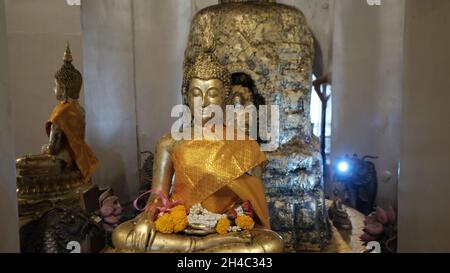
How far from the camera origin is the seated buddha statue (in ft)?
6.36

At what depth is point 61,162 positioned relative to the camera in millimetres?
3566

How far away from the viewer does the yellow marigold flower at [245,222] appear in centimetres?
208

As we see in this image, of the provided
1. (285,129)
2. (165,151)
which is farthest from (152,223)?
(285,129)

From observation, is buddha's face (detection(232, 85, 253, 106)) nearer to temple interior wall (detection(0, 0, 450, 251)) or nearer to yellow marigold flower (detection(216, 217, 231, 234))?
temple interior wall (detection(0, 0, 450, 251))

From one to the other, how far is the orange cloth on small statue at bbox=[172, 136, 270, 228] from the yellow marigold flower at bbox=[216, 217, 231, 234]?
212 mm

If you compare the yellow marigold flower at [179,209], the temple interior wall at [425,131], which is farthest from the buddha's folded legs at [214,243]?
the temple interior wall at [425,131]

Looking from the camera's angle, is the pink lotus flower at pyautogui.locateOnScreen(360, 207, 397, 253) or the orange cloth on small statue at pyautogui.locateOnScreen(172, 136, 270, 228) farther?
the pink lotus flower at pyautogui.locateOnScreen(360, 207, 397, 253)

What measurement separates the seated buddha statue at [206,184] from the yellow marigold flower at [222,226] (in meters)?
0.04

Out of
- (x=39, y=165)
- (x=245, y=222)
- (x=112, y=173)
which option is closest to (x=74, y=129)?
(x=39, y=165)

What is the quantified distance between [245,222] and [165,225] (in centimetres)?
45

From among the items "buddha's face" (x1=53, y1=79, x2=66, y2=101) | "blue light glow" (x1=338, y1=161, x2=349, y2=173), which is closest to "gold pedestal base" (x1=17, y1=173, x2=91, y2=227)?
"buddha's face" (x1=53, y1=79, x2=66, y2=101)

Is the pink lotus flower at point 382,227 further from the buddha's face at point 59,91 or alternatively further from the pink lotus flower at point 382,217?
the buddha's face at point 59,91

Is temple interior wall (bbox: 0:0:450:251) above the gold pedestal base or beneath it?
above

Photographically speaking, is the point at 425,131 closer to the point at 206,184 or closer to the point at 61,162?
the point at 206,184
